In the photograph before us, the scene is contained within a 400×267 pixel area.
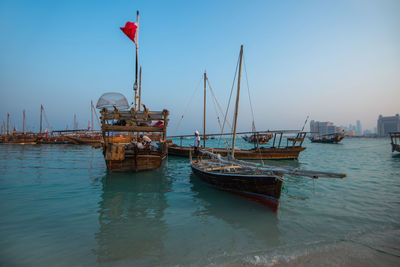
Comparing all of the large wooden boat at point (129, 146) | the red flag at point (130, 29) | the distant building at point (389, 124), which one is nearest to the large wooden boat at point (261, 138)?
the large wooden boat at point (129, 146)

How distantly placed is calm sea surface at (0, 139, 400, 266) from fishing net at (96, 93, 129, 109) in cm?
526

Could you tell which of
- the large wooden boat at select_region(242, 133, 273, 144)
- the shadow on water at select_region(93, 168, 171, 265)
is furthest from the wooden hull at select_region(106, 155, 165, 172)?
the large wooden boat at select_region(242, 133, 273, 144)

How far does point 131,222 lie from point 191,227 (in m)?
2.00

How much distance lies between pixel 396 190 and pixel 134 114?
15.7 metres

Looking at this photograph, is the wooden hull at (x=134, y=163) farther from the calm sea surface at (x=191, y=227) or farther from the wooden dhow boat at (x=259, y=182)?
the wooden dhow boat at (x=259, y=182)

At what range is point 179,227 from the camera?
6.01m

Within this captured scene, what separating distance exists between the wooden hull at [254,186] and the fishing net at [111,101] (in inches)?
316

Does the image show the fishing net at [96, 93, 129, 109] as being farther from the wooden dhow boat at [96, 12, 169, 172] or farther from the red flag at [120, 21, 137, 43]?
the red flag at [120, 21, 137, 43]

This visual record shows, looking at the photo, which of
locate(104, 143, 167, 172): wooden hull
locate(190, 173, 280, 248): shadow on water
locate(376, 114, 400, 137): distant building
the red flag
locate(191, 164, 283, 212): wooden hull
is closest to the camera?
locate(190, 173, 280, 248): shadow on water

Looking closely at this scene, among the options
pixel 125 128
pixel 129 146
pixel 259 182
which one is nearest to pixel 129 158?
pixel 129 146

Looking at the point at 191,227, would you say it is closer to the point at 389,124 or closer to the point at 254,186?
the point at 254,186

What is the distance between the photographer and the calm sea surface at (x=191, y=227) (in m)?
4.54

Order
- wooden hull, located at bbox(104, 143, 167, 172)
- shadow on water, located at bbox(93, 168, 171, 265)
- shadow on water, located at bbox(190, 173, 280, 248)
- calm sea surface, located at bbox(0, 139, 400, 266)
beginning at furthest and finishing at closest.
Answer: wooden hull, located at bbox(104, 143, 167, 172)
shadow on water, located at bbox(190, 173, 280, 248)
shadow on water, located at bbox(93, 168, 171, 265)
calm sea surface, located at bbox(0, 139, 400, 266)

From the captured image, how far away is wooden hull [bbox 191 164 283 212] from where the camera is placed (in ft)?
22.8
